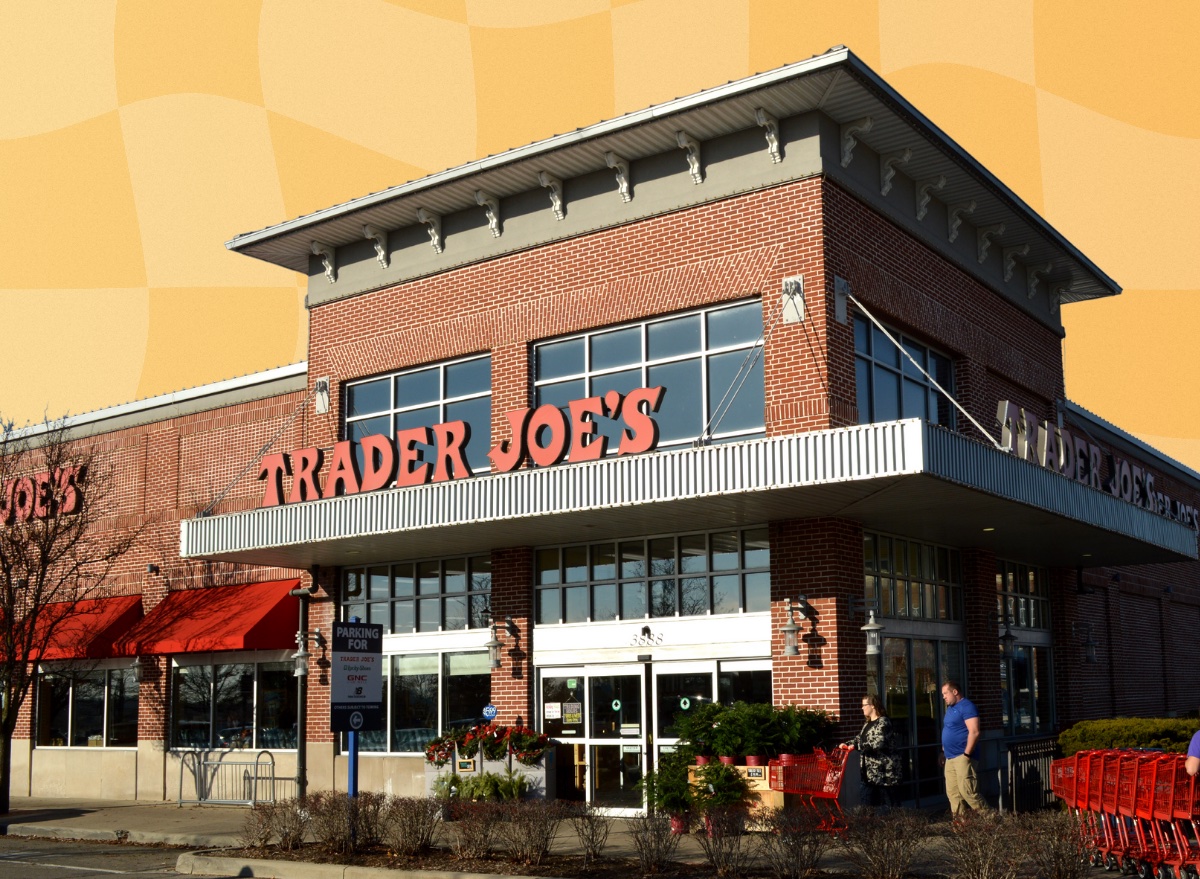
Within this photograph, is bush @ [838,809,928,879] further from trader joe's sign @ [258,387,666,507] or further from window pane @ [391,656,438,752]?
window pane @ [391,656,438,752]

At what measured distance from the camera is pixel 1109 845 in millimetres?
13977

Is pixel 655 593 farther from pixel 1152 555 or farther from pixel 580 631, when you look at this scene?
pixel 1152 555

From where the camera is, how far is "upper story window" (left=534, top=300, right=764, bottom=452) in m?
20.4

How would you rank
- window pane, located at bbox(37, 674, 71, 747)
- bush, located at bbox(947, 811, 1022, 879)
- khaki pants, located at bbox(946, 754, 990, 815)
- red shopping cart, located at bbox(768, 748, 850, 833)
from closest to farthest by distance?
bush, located at bbox(947, 811, 1022, 879)
khaki pants, located at bbox(946, 754, 990, 815)
red shopping cart, located at bbox(768, 748, 850, 833)
window pane, located at bbox(37, 674, 71, 747)

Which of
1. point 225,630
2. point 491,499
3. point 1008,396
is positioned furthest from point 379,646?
point 1008,396

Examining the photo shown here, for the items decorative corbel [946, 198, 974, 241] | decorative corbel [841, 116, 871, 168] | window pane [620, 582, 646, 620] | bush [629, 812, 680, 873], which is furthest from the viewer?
decorative corbel [946, 198, 974, 241]

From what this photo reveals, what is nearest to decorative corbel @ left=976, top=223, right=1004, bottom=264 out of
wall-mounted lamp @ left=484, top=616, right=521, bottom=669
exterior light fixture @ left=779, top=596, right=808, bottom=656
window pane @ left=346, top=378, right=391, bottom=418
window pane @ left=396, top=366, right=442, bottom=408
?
exterior light fixture @ left=779, top=596, right=808, bottom=656

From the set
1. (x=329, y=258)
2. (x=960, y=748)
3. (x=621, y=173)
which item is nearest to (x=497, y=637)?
(x=621, y=173)

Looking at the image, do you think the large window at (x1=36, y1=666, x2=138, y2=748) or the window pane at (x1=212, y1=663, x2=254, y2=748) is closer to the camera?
the window pane at (x1=212, y1=663, x2=254, y2=748)

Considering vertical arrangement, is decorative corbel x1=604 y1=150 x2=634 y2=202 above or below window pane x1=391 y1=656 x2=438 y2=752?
above

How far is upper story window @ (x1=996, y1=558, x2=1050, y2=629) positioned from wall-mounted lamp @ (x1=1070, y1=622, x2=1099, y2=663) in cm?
110

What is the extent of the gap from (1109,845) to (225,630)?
17554mm

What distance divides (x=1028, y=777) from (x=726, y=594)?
5.66m

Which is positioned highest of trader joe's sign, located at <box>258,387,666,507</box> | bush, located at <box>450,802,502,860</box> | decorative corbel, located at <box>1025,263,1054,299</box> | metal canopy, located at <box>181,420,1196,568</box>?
decorative corbel, located at <box>1025,263,1054,299</box>
